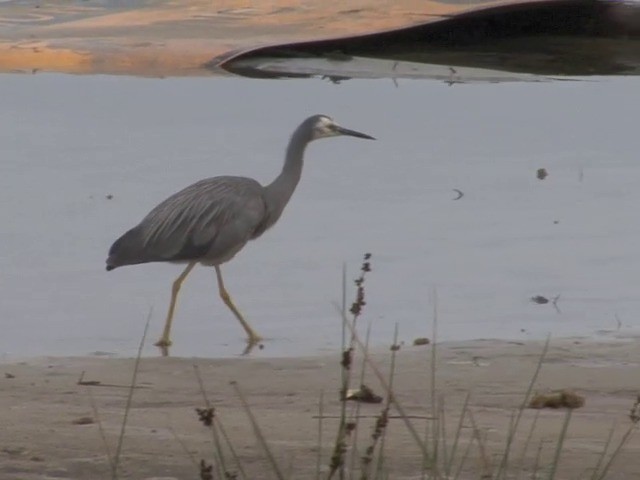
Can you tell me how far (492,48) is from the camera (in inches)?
508

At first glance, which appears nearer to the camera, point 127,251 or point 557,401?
point 557,401

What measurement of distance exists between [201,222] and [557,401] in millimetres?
3079

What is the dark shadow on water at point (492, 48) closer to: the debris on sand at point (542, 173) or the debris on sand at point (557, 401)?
the debris on sand at point (542, 173)

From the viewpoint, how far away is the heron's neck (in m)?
8.73

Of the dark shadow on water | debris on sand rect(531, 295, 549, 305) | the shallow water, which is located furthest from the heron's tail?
the dark shadow on water

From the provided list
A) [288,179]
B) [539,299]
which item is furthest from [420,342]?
[288,179]

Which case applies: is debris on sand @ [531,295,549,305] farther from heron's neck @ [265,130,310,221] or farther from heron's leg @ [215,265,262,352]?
heron's neck @ [265,130,310,221]

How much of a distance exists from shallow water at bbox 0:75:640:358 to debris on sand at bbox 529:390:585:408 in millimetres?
1477

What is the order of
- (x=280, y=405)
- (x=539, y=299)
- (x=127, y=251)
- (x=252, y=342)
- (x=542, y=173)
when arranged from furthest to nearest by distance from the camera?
1. (x=542, y=173)
2. (x=127, y=251)
3. (x=539, y=299)
4. (x=252, y=342)
5. (x=280, y=405)

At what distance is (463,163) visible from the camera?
10328 mm

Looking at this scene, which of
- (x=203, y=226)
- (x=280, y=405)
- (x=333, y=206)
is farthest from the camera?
(x=333, y=206)

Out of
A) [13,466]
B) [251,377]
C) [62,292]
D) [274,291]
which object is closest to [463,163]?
[274,291]

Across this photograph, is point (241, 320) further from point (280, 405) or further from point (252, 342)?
point (280, 405)

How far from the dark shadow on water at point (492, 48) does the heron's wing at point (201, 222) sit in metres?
3.93
